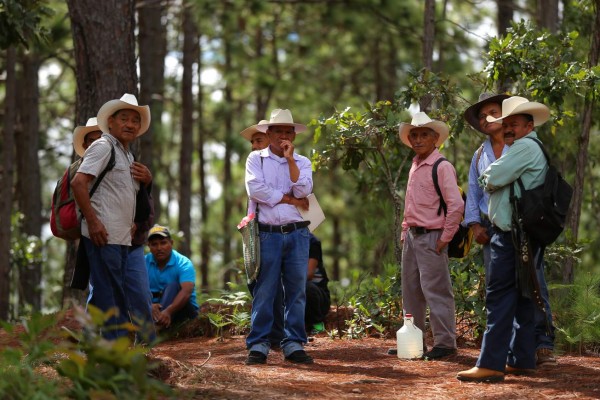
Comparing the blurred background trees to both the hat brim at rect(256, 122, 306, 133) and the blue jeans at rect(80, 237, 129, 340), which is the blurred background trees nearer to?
the hat brim at rect(256, 122, 306, 133)


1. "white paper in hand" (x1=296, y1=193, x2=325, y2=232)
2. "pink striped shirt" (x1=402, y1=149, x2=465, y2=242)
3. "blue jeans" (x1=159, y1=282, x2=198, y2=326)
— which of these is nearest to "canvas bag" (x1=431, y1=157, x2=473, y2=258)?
"pink striped shirt" (x1=402, y1=149, x2=465, y2=242)

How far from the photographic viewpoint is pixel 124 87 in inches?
395

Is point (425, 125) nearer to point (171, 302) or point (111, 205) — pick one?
point (111, 205)

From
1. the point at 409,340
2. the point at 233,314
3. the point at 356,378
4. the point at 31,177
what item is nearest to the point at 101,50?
the point at 233,314

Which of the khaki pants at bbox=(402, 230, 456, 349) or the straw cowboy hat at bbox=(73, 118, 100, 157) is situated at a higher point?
the straw cowboy hat at bbox=(73, 118, 100, 157)

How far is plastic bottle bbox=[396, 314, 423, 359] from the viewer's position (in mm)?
7789

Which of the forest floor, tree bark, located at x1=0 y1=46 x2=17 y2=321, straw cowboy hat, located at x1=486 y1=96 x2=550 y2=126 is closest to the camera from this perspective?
the forest floor

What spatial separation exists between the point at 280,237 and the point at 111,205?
4.28 feet

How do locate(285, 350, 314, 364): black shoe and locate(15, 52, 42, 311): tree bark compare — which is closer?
locate(285, 350, 314, 364): black shoe

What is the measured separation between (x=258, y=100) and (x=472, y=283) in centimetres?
1814

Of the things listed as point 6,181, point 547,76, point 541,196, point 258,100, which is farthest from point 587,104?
point 258,100

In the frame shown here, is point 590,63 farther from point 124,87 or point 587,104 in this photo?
point 124,87

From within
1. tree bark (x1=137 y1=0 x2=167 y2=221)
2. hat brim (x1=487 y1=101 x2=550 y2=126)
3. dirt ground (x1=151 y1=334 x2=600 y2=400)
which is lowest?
dirt ground (x1=151 y1=334 x2=600 y2=400)

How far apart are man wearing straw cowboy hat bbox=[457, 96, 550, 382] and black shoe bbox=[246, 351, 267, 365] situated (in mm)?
1563
